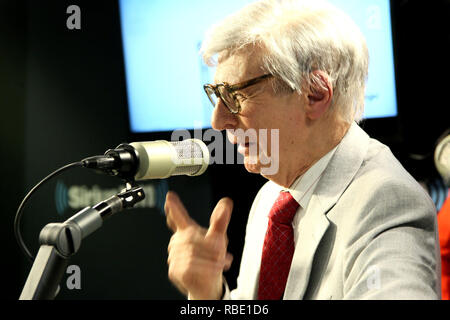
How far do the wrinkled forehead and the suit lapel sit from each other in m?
0.35

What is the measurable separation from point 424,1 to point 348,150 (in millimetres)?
1536

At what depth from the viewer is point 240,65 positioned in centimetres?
161

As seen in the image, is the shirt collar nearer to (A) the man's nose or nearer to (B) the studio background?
(A) the man's nose

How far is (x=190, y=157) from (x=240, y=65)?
0.47 metres

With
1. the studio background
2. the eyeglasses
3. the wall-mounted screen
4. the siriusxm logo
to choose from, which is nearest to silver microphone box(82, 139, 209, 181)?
the eyeglasses

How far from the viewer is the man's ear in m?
1.57

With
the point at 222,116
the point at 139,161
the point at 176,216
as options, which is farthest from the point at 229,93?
the point at 139,161

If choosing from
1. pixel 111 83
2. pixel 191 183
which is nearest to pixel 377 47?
pixel 191 183

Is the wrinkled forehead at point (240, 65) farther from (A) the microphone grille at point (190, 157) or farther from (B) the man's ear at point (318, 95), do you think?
(A) the microphone grille at point (190, 157)

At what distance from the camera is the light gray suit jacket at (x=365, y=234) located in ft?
3.98

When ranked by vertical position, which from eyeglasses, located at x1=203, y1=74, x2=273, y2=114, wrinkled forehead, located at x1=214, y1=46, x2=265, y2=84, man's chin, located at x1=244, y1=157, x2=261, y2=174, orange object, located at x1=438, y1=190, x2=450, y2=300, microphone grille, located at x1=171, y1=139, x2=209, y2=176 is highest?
wrinkled forehead, located at x1=214, y1=46, x2=265, y2=84

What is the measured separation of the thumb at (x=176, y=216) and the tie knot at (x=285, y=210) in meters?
0.39

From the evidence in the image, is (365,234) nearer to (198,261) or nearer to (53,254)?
(198,261)
